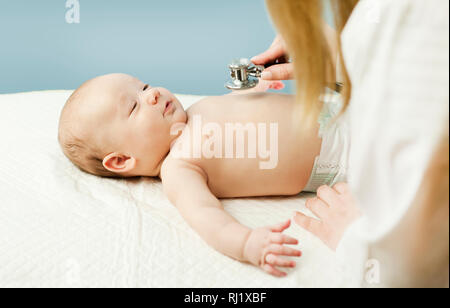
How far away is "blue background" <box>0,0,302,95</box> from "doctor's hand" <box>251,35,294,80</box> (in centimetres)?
122

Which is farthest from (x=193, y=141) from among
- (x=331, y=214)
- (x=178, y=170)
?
(x=331, y=214)

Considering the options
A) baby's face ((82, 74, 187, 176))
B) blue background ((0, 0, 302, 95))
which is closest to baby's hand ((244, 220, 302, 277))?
baby's face ((82, 74, 187, 176))

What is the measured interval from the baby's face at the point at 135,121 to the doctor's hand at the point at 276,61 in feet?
0.61

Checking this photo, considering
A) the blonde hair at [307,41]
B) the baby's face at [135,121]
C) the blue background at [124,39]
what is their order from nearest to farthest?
the blonde hair at [307,41] < the baby's face at [135,121] < the blue background at [124,39]

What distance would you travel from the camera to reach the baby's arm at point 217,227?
665mm

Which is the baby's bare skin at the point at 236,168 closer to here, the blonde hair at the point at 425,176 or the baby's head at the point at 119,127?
the baby's head at the point at 119,127

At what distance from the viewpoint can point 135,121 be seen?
90 centimetres

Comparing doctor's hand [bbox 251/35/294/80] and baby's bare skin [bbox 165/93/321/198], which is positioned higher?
doctor's hand [bbox 251/35/294/80]

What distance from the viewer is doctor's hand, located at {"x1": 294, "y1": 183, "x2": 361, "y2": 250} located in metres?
0.72

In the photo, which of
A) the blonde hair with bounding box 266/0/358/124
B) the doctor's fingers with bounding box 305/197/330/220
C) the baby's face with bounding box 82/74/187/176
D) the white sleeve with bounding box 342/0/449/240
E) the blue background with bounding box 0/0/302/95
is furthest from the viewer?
the blue background with bounding box 0/0/302/95

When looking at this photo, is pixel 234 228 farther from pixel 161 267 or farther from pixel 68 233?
pixel 68 233

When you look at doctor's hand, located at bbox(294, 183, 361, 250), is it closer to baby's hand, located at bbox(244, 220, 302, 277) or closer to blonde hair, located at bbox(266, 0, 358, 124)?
baby's hand, located at bbox(244, 220, 302, 277)

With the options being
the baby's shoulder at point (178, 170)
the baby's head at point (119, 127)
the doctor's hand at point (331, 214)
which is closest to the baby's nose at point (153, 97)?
the baby's head at point (119, 127)
